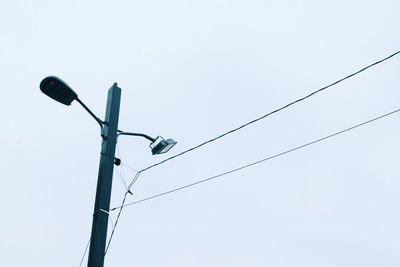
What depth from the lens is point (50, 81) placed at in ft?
21.6

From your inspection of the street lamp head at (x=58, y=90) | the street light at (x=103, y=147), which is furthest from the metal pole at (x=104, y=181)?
the street lamp head at (x=58, y=90)

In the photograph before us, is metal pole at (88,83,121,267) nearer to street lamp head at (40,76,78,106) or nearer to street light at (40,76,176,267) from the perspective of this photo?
street light at (40,76,176,267)

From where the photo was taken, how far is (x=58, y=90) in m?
6.74

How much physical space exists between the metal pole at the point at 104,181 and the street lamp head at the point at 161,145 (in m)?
0.60

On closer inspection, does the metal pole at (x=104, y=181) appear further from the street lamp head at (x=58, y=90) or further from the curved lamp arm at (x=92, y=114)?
the street lamp head at (x=58, y=90)

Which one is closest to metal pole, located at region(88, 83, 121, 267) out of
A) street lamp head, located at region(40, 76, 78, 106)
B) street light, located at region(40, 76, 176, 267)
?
street light, located at region(40, 76, 176, 267)

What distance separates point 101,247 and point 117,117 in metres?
2.11

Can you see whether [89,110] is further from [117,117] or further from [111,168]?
[111,168]

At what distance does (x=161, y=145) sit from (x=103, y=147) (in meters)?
0.85

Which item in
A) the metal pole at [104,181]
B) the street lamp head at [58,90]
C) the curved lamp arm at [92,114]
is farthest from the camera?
the curved lamp arm at [92,114]

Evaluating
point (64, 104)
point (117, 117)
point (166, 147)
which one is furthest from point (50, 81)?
point (166, 147)

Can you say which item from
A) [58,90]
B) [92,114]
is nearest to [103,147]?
[92,114]

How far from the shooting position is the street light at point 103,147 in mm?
6109

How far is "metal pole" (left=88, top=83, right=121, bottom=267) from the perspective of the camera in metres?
6.05
